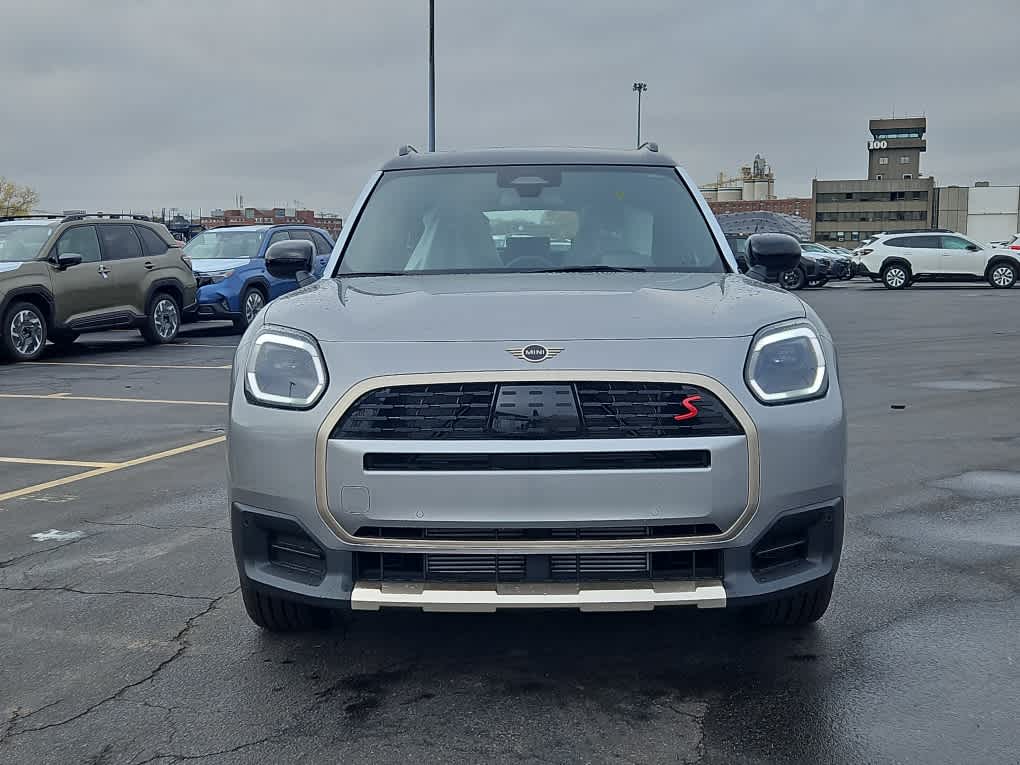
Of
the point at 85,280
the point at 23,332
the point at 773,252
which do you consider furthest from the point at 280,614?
the point at 85,280

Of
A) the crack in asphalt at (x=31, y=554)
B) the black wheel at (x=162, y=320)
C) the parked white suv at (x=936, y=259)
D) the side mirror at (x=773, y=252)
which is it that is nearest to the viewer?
the side mirror at (x=773, y=252)

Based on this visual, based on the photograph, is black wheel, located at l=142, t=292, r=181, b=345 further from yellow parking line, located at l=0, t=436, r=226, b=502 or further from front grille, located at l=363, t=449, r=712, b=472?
front grille, located at l=363, t=449, r=712, b=472

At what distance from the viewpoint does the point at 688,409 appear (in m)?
3.17

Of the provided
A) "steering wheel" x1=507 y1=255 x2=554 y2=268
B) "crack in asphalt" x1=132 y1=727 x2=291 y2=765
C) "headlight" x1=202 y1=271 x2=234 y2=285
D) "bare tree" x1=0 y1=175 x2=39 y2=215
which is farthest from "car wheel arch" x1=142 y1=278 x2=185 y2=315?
"bare tree" x1=0 y1=175 x2=39 y2=215

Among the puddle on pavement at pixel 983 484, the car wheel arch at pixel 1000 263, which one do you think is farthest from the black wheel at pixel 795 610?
the car wheel arch at pixel 1000 263

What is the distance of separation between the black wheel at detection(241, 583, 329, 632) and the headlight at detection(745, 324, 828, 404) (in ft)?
5.36

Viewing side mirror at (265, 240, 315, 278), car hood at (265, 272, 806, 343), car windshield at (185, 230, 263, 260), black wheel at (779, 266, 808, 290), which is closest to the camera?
car hood at (265, 272, 806, 343)

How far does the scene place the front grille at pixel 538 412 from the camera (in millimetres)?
3145

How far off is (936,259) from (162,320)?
2540 cm

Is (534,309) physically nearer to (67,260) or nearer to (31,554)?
(31,554)

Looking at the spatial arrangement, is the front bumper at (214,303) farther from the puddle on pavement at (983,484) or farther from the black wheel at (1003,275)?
the black wheel at (1003,275)

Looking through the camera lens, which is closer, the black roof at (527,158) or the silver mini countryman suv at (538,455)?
the silver mini countryman suv at (538,455)

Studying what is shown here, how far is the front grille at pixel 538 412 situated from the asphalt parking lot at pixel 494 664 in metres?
0.83

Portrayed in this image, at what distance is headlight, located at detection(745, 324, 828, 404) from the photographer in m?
3.27
